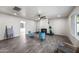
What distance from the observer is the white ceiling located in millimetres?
1850

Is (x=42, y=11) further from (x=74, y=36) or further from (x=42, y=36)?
(x=74, y=36)

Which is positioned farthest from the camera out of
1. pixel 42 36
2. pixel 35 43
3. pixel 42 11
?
pixel 35 43

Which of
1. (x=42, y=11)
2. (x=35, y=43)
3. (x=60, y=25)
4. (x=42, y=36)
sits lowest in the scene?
(x=35, y=43)

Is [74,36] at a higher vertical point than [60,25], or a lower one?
lower

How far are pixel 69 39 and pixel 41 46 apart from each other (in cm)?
98

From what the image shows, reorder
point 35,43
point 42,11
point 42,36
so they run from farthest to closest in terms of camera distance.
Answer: point 35,43 < point 42,36 < point 42,11

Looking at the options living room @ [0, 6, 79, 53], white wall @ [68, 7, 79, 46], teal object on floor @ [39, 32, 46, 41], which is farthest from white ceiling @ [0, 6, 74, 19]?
teal object on floor @ [39, 32, 46, 41]

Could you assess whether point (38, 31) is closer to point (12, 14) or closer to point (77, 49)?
point (12, 14)

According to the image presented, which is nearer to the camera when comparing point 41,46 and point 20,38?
point 20,38

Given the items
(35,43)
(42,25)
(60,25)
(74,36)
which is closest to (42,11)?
(42,25)

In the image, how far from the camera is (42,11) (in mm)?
2047

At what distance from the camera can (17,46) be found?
236 cm
